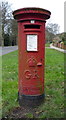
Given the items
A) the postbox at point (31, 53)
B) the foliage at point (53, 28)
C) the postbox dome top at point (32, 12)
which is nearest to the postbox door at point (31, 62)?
the postbox at point (31, 53)

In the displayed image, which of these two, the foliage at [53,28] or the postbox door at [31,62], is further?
the foliage at [53,28]

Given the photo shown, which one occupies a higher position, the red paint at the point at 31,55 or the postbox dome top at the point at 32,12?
the postbox dome top at the point at 32,12

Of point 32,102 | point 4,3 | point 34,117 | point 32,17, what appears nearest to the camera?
point 34,117

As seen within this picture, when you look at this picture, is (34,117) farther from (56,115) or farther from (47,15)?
(47,15)

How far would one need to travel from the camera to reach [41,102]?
3357 mm

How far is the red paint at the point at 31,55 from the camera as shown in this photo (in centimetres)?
308

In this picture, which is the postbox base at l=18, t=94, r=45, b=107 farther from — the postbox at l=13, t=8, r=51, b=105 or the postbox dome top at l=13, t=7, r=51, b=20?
the postbox dome top at l=13, t=7, r=51, b=20

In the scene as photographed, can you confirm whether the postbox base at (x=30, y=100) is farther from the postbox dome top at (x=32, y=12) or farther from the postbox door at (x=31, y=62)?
the postbox dome top at (x=32, y=12)

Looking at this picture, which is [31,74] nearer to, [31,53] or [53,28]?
[31,53]

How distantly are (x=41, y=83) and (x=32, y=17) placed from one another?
131 centimetres

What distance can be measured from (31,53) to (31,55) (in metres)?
0.04

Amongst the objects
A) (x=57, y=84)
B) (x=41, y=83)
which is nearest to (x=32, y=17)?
(x=41, y=83)

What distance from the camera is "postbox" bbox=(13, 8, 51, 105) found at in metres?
3.07

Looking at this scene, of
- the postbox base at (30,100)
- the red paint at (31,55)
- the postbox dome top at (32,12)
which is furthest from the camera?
the postbox base at (30,100)
